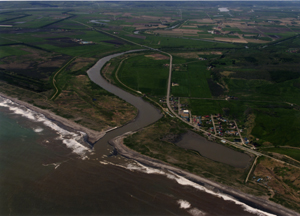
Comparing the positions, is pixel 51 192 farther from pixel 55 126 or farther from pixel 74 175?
pixel 55 126

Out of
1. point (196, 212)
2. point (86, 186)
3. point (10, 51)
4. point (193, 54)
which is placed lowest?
point (196, 212)

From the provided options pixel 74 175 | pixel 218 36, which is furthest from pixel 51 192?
pixel 218 36

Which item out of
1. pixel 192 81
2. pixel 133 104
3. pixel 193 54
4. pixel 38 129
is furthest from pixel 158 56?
pixel 38 129

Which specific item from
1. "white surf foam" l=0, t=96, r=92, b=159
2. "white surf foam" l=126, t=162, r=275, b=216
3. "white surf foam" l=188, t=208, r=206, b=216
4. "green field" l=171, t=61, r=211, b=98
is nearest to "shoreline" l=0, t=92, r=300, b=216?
"white surf foam" l=126, t=162, r=275, b=216

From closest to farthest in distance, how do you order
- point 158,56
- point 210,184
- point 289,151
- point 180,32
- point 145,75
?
point 210,184 < point 289,151 < point 145,75 < point 158,56 < point 180,32

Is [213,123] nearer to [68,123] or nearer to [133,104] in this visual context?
[133,104]

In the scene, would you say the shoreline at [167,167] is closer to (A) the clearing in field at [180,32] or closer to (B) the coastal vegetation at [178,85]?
(B) the coastal vegetation at [178,85]
